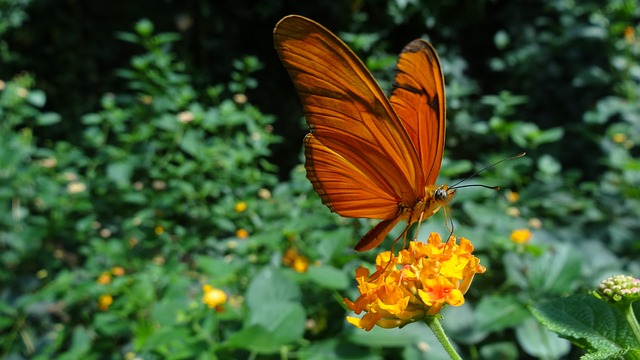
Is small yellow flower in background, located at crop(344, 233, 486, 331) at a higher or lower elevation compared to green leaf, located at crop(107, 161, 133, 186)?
higher

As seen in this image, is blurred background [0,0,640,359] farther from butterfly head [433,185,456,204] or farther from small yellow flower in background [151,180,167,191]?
butterfly head [433,185,456,204]

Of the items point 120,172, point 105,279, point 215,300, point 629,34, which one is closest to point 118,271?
point 105,279

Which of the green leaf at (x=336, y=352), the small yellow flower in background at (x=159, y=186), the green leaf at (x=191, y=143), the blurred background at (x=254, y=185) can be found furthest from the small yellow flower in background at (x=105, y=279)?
the green leaf at (x=336, y=352)

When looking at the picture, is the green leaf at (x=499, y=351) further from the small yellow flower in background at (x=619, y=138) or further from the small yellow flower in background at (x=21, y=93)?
the small yellow flower in background at (x=21, y=93)

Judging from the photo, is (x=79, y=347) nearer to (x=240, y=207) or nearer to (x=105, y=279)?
(x=105, y=279)

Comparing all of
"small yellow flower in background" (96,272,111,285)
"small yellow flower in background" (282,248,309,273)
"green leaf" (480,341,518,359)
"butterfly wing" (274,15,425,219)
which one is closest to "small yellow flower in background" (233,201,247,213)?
"small yellow flower in background" (282,248,309,273)

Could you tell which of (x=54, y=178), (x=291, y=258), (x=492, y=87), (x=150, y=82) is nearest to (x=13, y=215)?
(x=54, y=178)

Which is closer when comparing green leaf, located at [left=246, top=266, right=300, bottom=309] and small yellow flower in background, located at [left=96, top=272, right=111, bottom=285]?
green leaf, located at [left=246, top=266, right=300, bottom=309]

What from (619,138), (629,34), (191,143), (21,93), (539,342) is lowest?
(21,93)
